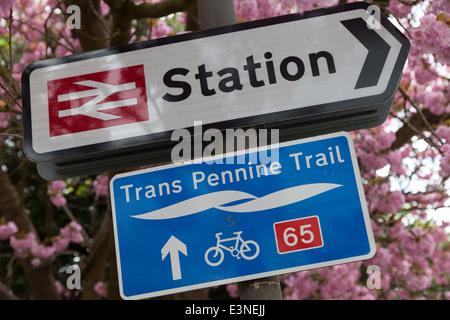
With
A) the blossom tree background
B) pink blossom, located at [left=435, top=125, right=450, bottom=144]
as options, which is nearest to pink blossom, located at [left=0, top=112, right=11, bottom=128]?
the blossom tree background

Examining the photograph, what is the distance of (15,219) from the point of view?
5.62m

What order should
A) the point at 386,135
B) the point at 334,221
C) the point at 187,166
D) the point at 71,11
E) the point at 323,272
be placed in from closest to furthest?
the point at 334,221 < the point at 187,166 < the point at 71,11 < the point at 386,135 < the point at 323,272

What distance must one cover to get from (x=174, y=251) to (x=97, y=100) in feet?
2.02

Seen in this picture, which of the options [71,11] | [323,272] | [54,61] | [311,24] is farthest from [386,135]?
[54,61]

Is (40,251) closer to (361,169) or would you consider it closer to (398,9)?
(361,169)

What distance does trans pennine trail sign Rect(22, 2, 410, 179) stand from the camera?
5.13ft

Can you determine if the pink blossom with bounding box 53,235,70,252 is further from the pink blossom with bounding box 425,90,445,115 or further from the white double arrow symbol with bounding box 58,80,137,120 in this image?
the white double arrow symbol with bounding box 58,80,137,120

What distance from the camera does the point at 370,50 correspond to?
5.24ft

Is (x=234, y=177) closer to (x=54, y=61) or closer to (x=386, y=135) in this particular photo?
(x=54, y=61)

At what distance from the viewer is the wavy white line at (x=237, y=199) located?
145 cm

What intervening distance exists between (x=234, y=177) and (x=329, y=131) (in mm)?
430

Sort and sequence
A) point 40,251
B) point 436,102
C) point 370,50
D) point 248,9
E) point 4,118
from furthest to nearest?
point 4,118, point 40,251, point 436,102, point 248,9, point 370,50

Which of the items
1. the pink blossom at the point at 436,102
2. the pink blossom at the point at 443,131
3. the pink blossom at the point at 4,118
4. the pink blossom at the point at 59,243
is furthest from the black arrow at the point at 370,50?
the pink blossom at the point at 59,243

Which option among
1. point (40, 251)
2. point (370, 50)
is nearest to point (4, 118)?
point (40, 251)
